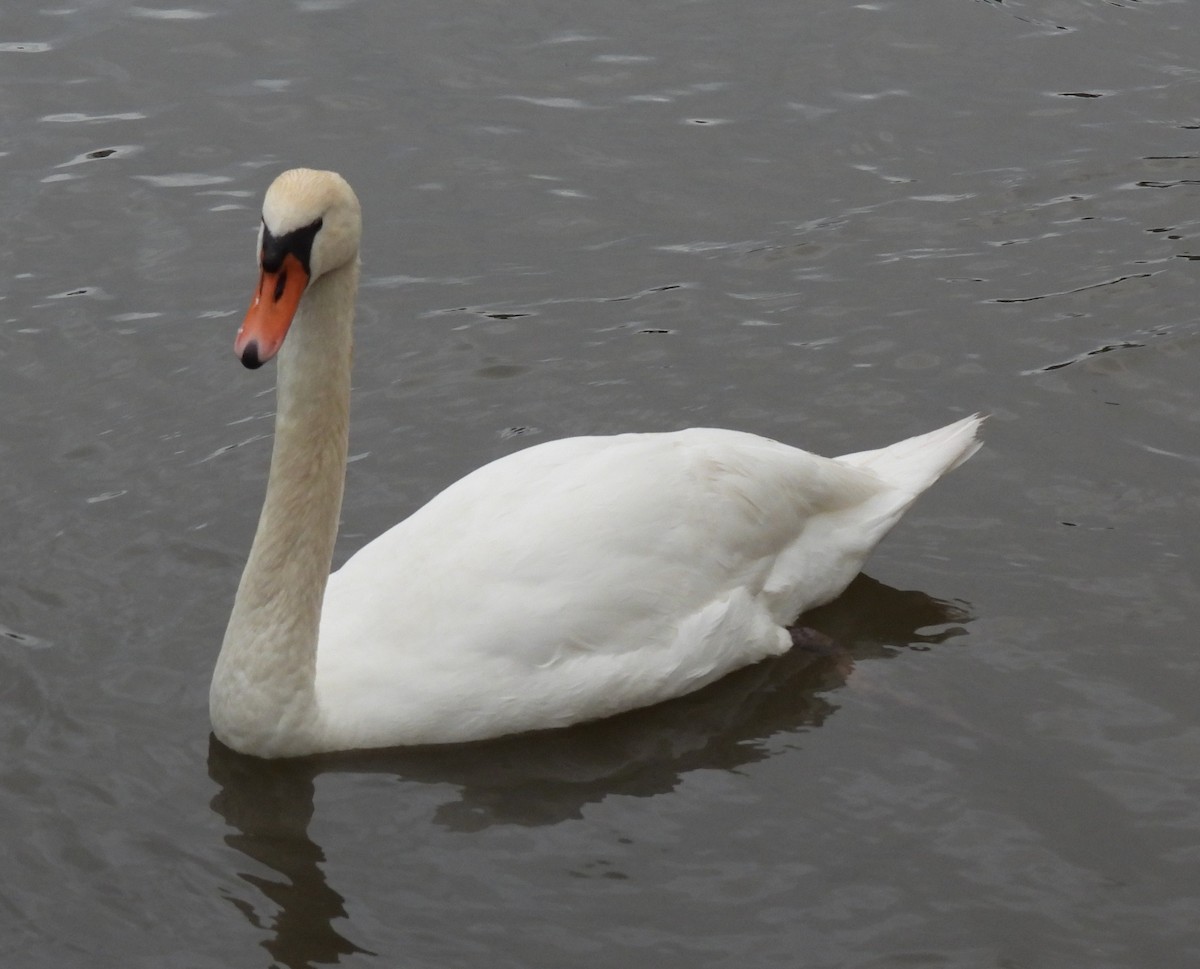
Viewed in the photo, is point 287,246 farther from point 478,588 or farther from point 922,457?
point 922,457

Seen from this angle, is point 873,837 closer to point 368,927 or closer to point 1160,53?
point 368,927

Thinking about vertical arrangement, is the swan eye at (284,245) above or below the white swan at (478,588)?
above

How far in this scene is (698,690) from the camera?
820 centimetres

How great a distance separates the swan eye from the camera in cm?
671

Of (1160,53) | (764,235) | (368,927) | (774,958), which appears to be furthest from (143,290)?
(1160,53)

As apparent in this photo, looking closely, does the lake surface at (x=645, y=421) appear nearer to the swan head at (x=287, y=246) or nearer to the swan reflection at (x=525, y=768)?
the swan reflection at (x=525, y=768)

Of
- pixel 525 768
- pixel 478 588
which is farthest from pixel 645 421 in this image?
pixel 525 768

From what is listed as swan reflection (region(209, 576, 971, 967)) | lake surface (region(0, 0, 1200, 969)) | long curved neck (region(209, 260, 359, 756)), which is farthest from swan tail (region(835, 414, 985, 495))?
long curved neck (region(209, 260, 359, 756))

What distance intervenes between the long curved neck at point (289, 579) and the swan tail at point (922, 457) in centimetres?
260

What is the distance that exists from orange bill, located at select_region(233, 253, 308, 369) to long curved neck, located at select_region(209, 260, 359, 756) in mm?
511

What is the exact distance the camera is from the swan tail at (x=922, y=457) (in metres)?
8.88

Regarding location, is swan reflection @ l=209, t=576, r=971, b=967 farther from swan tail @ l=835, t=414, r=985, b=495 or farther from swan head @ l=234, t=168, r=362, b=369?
swan head @ l=234, t=168, r=362, b=369

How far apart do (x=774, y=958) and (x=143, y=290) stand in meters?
6.02

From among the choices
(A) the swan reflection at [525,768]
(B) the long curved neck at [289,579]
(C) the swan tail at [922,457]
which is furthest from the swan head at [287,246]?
(C) the swan tail at [922,457]
